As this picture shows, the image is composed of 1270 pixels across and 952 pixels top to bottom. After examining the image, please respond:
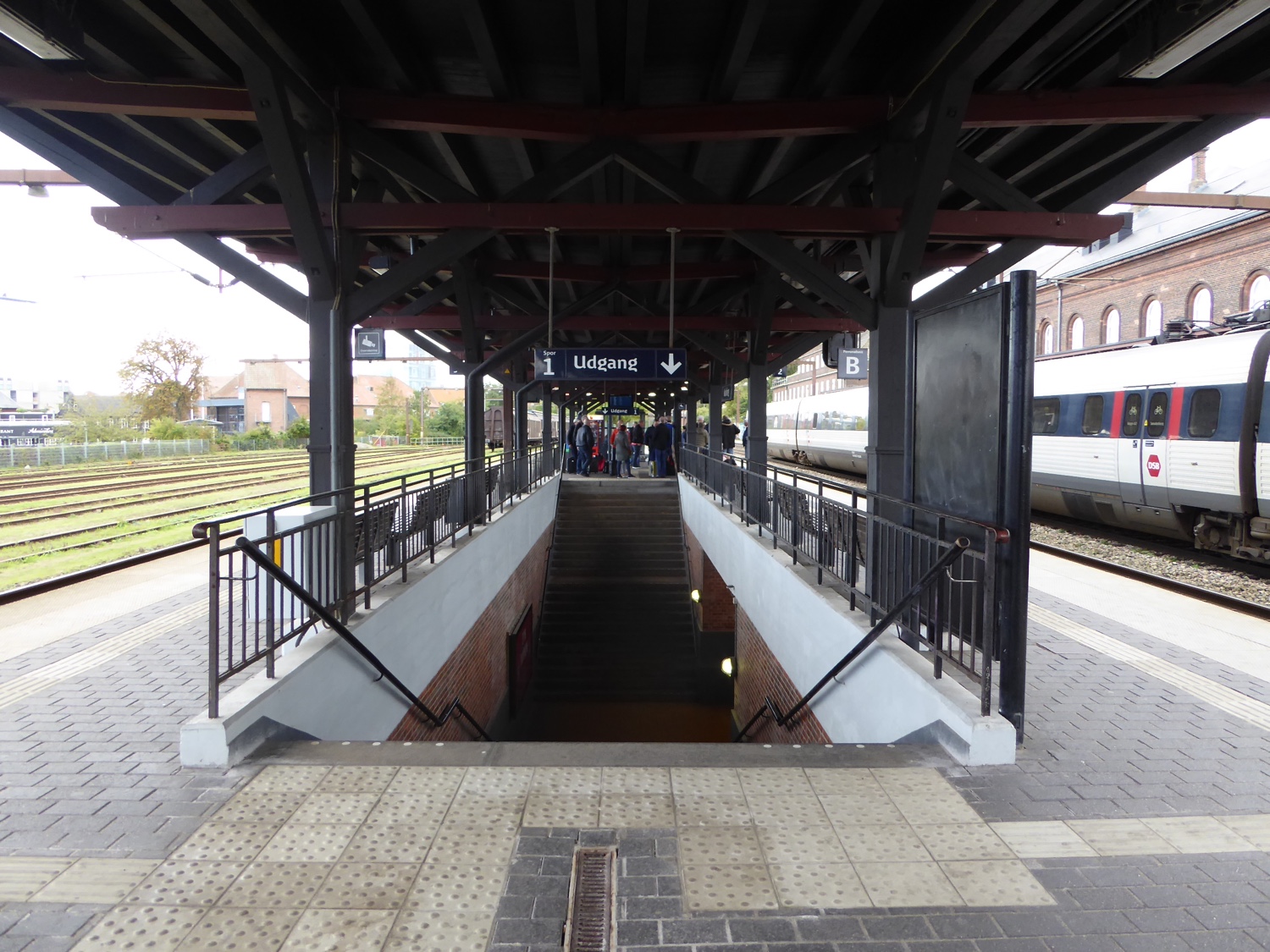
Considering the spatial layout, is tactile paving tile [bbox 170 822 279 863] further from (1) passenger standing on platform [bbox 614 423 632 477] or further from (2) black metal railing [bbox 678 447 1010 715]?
(1) passenger standing on platform [bbox 614 423 632 477]

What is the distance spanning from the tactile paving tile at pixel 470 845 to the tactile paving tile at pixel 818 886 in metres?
1.08

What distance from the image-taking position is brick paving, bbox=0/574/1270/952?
2.47m

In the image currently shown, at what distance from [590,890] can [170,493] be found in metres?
25.1

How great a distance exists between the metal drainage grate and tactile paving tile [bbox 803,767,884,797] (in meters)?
1.16

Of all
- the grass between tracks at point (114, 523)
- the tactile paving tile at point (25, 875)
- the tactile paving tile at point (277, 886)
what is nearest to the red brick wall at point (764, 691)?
the tactile paving tile at point (277, 886)

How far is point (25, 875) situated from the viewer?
279 cm

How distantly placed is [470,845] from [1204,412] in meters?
12.8

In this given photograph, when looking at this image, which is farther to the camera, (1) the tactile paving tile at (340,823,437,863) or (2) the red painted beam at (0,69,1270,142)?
(2) the red painted beam at (0,69,1270,142)

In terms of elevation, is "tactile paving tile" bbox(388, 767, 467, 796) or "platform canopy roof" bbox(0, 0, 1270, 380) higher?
"platform canopy roof" bbox(0, 0, 1270, 380)

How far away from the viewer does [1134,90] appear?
19.0ft

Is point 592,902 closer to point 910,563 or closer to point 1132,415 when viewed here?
point 910,563

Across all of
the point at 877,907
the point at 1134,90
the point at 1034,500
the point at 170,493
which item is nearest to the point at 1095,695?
the point at 877,907

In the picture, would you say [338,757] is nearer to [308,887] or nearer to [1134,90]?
[308,887]

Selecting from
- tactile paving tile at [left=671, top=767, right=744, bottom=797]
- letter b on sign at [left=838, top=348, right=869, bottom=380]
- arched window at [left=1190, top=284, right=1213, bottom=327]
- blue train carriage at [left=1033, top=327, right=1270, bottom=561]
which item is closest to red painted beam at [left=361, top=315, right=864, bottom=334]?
letter b on sign at [left=838, top=348, right=869, bottom=380]
